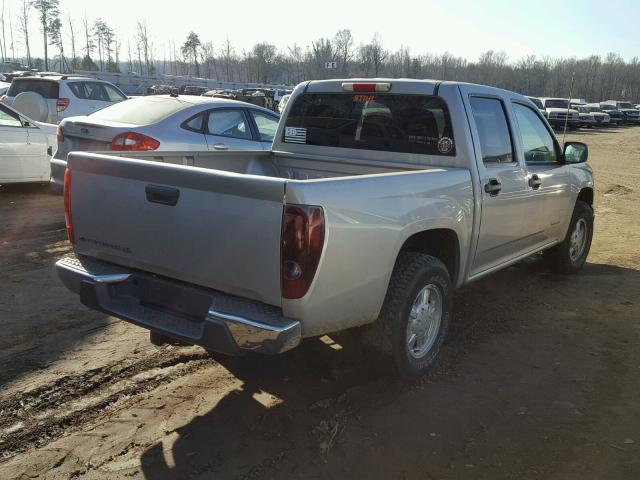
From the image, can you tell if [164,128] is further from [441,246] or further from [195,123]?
[441,246]

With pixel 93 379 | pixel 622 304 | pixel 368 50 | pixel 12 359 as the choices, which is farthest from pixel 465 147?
pixel 368 50

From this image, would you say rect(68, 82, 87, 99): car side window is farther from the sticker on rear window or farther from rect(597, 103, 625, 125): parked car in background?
rect(597, 103, 625, 125): parked car in background

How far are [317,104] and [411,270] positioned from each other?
2.02 meters

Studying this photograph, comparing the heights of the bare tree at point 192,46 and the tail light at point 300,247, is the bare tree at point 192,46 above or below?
above

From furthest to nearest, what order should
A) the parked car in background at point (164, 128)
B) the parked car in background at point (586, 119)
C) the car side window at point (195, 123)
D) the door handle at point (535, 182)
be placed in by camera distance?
1. the parked car in background at point (586, 119)
2. the car side window at point (195, 123)
3. the parked car in background at point (164, 128)
4. the door handle at point (535, 182)

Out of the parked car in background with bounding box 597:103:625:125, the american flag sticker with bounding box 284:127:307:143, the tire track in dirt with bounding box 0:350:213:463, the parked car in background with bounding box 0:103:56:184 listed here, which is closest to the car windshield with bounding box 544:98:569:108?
the parked car in background with bounding box 597:103:625:125

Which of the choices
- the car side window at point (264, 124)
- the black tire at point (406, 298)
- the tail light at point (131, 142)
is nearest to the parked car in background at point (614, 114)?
the car side window at point (264, 124)

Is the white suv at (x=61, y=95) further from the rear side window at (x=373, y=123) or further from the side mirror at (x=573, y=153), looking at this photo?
the side mirror at (x=573, y=153)

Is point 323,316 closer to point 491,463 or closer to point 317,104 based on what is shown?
point 491,463

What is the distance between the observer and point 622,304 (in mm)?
5477

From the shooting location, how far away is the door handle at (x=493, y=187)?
4.28 m

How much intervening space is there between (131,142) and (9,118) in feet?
9.70

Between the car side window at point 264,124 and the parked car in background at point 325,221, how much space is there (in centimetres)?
389

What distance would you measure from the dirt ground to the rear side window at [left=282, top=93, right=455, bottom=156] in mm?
1556
